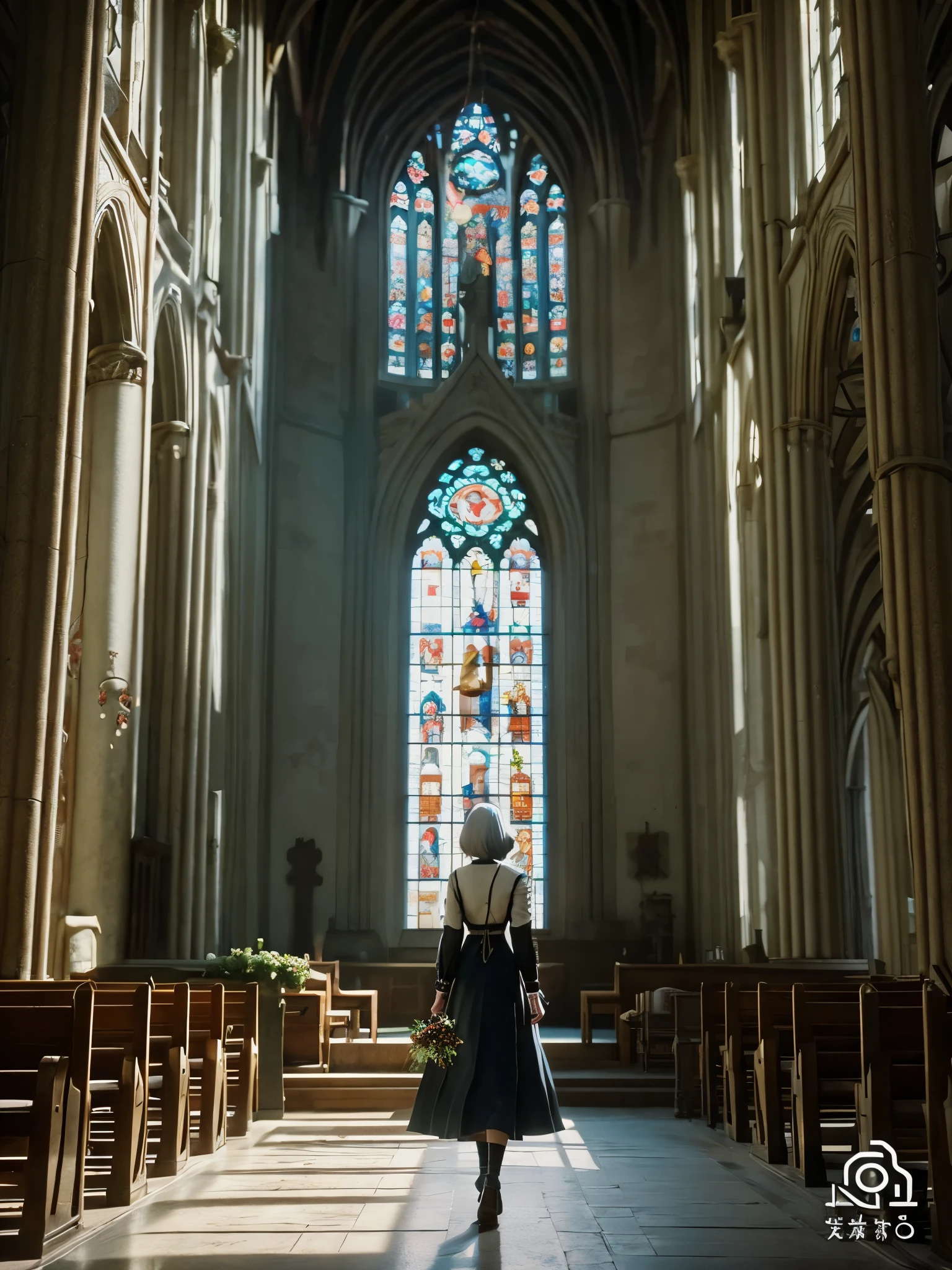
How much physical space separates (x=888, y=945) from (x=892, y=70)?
14764 mm

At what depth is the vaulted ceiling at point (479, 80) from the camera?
796 inches

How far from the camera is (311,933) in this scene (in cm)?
1784

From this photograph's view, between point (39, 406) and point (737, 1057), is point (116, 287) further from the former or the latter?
point (737, 1057)

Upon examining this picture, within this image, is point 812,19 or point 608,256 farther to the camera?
point 608,256

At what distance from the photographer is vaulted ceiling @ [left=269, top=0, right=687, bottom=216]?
20.2 meters

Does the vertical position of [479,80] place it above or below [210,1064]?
above

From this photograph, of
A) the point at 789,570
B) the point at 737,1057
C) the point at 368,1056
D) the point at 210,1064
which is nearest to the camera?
the point at 210,1064

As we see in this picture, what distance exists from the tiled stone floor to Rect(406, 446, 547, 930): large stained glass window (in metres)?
11.4

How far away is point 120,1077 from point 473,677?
1407 centimetres

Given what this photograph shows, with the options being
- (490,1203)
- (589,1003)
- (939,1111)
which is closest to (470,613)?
(589,1003)

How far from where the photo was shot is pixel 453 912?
5641 millimetres

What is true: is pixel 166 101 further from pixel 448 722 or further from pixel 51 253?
pixel 448 722

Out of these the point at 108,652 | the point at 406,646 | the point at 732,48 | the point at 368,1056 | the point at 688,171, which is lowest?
the point at 368,1056

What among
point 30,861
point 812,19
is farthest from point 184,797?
point 812,19
